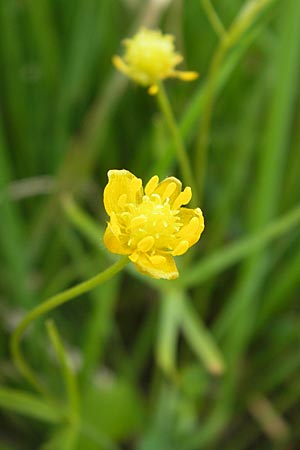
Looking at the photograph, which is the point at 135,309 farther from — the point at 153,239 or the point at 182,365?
the point at 153,239

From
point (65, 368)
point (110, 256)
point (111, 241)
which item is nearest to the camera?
point (111, 241)

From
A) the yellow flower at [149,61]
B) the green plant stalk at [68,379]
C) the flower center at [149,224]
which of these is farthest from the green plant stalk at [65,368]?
the yellow flower at [149,61]

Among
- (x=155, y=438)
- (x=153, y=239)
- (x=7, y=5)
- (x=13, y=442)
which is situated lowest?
(x=153, y=239)

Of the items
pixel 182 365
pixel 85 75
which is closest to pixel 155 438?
pixel 182 365

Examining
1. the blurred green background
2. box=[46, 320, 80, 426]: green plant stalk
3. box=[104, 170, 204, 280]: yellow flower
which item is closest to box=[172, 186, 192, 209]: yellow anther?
Answer: box=[104, 170, 204, 280]: yellow flower

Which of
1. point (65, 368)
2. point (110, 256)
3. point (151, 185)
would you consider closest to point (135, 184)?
point (151, 185)

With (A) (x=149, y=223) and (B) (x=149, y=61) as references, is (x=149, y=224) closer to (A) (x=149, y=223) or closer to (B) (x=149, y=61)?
(A) (x=149, y=223)

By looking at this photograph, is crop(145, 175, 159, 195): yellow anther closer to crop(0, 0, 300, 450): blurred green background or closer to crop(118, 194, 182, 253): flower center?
crop(118, 194, 182, 253): flower center
